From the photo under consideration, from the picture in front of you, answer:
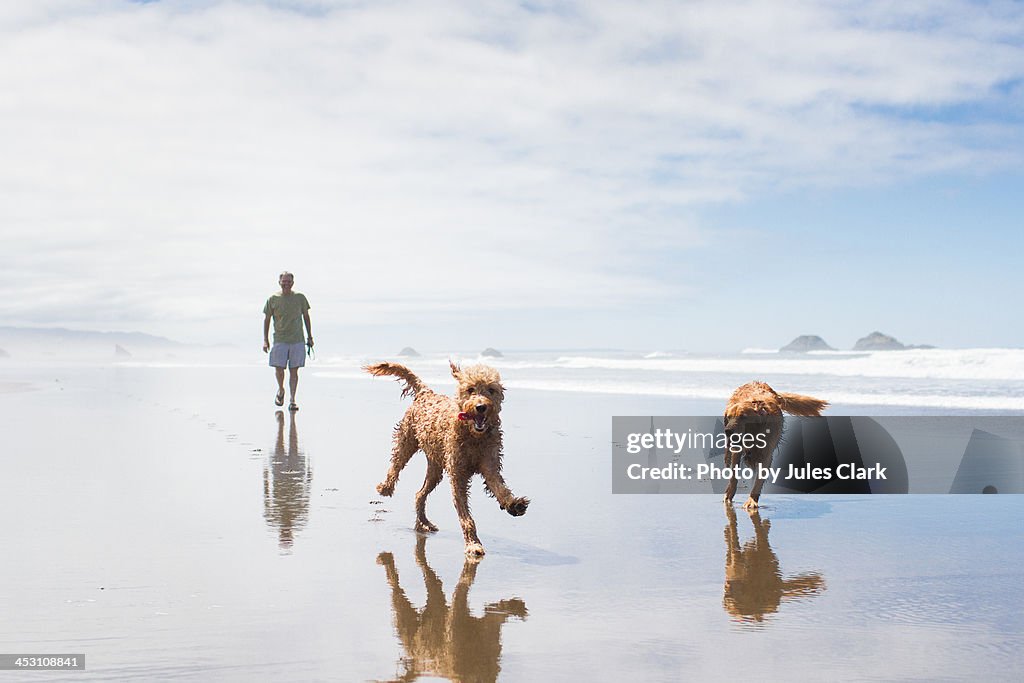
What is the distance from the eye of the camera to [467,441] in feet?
19.6

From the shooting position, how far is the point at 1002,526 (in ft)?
21.5

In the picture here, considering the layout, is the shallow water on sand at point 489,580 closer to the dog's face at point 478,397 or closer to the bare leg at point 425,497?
the bare leg at point 425,497

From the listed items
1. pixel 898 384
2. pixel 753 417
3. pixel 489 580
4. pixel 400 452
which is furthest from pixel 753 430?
pixel 898 384

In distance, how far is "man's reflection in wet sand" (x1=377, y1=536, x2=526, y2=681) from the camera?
368 cm

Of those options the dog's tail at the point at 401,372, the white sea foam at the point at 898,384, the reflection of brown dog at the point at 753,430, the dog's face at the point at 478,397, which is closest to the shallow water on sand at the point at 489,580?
the reflection of brown dog at the point at 753,430

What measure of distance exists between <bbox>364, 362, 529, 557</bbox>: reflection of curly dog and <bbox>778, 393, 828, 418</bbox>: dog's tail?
315 cm

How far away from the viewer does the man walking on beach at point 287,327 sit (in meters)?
16.1

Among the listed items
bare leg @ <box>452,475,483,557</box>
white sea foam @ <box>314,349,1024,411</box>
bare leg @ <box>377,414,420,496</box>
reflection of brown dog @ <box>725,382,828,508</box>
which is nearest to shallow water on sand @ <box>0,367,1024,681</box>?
bare leg @ <box>452,475,483,557</box>

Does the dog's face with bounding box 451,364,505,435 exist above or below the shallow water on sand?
above

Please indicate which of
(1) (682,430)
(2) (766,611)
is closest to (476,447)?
(2) (766,611)

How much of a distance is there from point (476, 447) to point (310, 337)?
1093 centimetres

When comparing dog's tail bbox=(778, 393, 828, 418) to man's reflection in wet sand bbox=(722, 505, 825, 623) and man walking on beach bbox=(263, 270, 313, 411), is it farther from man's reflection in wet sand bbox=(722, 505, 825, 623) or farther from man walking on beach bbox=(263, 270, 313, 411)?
man walking on beach bbox=(263, 270, 313, 411)

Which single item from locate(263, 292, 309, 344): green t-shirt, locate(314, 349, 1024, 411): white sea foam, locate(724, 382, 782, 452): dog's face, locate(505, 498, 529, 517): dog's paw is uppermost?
locate(263, 292, 309, 344): green t-shirt

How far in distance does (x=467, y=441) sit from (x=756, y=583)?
2004mm
